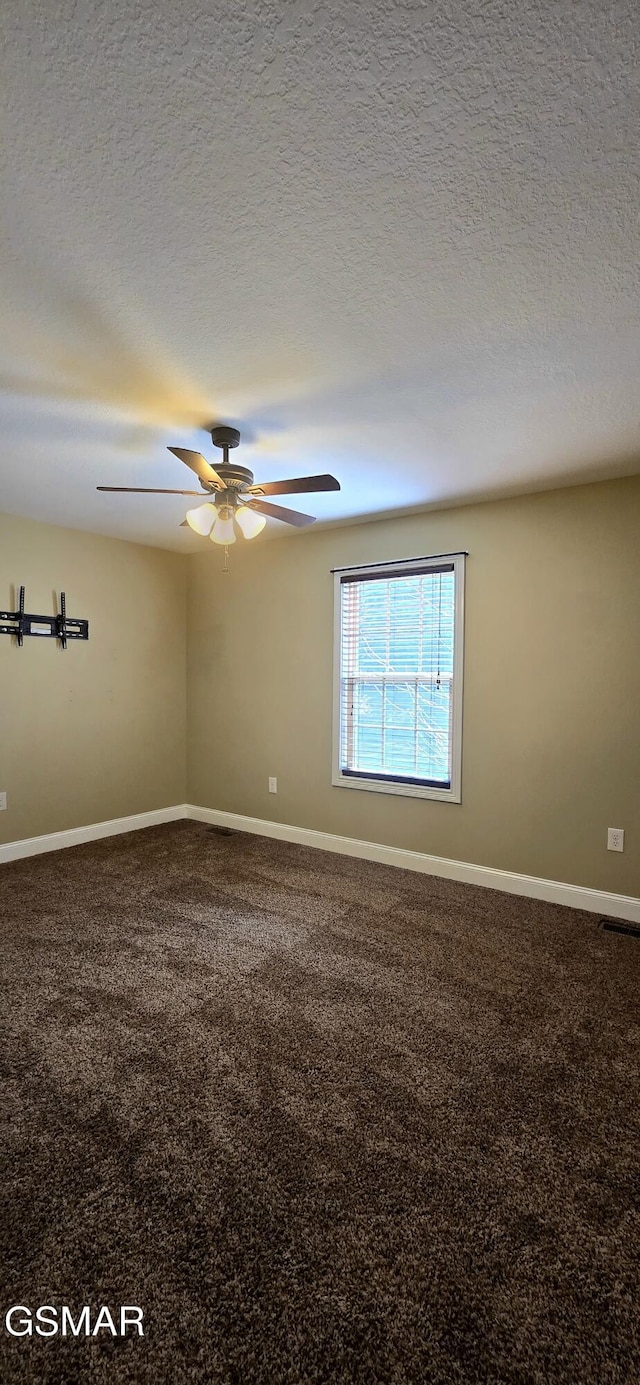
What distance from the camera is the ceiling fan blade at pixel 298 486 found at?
2.29 metres

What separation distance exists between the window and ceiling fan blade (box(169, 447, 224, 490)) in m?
1.73

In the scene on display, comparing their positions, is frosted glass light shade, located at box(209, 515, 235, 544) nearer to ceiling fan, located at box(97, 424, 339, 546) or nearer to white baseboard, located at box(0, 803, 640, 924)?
ceiling fan, located at box(97, 424, 339, 546)

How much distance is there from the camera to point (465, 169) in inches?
48.6

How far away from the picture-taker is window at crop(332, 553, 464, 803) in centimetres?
370

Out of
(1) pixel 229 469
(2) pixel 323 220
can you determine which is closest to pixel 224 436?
(1) pixel 229 469

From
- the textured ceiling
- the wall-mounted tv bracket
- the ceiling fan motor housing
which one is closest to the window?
the textured ceiling

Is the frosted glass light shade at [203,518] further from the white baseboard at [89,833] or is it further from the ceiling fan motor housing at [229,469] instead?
the white baseboard at [89,833]

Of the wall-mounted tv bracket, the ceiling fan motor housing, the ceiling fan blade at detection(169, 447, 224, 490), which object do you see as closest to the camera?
the ceiling fan blade at detection(169, 447, 224, 490)

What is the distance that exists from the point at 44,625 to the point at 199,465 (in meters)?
2.53

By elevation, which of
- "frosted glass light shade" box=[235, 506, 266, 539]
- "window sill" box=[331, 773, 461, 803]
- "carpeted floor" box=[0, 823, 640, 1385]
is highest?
"frosted glass light shade" box=[235, 506, 266, 539]

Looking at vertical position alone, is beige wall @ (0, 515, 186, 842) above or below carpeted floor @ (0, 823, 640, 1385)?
above

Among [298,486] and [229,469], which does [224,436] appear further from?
[298,486]

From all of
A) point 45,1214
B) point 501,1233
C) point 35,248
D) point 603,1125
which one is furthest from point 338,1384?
point 35,248

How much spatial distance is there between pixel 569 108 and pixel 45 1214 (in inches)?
105
